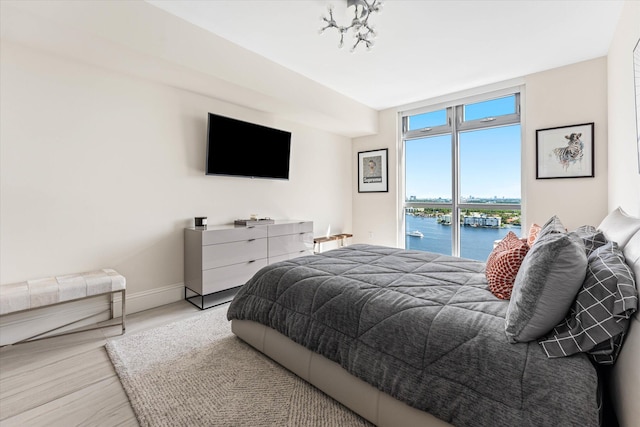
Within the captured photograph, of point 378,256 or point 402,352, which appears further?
point 378,256

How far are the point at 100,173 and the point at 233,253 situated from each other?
138 cm

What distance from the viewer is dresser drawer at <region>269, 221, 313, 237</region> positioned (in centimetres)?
350

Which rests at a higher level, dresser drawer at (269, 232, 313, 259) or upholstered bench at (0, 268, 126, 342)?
dresser drawer at (269, 232, 313, 259)

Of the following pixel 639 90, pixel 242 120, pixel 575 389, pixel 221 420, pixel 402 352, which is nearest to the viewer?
pixel 575 389

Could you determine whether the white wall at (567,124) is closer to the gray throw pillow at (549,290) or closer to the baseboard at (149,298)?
the gray throw pillow at (549,290)

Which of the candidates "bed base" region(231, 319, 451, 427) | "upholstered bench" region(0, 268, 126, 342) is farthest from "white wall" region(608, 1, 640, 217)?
"upholstered bench" region(0, 268, 126, 342)

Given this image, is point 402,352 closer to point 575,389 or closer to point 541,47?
point 575,389

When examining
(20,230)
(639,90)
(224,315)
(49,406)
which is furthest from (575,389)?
(20,230)

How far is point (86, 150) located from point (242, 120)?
1.62 meters

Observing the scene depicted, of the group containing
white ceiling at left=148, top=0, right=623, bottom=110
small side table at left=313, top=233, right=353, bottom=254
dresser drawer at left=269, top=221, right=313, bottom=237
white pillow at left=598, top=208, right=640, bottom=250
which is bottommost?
small side table at left=313, top=233, right=353, bottom=254

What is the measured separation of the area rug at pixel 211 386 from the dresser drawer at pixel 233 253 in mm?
779

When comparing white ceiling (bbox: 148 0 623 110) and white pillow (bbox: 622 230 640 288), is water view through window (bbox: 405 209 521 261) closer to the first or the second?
white ceiling (bbox: 148 0 623 110)

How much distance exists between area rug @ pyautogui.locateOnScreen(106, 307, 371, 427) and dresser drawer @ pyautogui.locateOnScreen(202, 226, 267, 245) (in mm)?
913

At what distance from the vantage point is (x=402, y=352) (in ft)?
4.04
